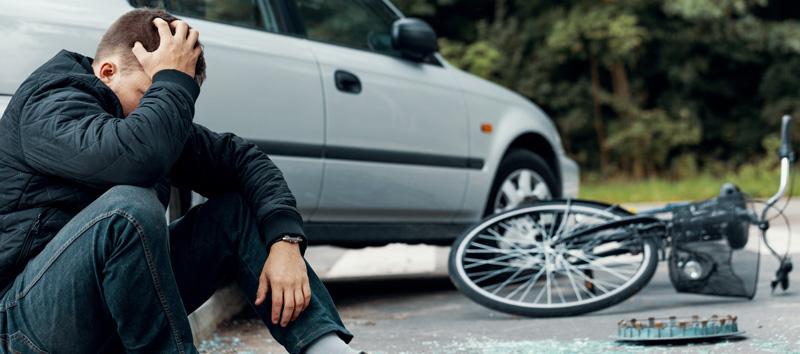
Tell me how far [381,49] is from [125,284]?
11.5ft

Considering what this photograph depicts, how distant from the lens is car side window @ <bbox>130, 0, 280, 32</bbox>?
16.3 ft

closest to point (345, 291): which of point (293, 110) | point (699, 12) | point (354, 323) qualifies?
point (354, 323)

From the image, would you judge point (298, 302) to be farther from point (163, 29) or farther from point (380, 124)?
point (380, 124)

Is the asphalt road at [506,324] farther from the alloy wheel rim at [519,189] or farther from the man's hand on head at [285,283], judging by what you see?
the man's hand on head at [285,283]

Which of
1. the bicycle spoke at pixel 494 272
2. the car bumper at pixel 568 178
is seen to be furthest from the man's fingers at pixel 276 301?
the car bumper at pixel 568 178

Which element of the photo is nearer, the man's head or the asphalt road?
the man's head

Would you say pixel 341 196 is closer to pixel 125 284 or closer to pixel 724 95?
pixel 125 284

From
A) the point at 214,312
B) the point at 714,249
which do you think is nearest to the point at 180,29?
the point at 214,312

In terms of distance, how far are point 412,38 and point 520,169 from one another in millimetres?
1085

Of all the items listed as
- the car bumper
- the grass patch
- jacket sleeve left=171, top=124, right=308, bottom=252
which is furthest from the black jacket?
the grass patch

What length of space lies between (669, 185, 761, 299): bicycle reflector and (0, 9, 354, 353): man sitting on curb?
2571 mm

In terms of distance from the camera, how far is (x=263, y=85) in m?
5.09

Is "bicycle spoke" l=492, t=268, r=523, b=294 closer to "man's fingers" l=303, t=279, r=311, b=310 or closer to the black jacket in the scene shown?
"man's fingers" l=303, t=279, r=311, b=310

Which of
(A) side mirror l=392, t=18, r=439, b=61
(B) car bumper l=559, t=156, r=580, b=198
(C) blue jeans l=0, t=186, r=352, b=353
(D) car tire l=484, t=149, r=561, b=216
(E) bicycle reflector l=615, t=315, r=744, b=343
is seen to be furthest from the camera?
(B) car bumper l=559, t=156, r=580, b=198
